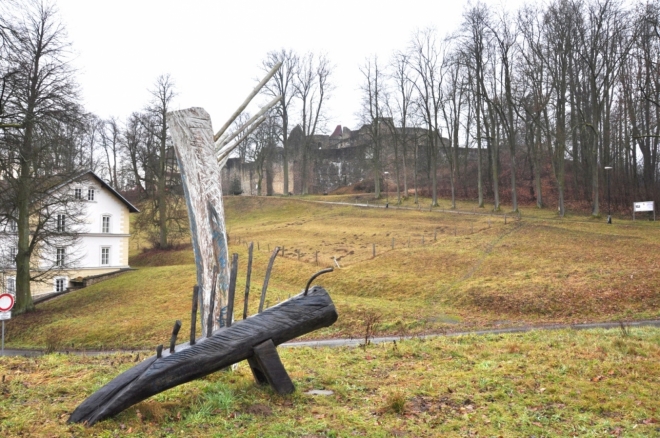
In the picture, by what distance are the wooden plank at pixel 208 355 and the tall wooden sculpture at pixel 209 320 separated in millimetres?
10

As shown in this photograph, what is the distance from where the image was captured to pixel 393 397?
6.07 metres

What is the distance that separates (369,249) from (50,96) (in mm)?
18141

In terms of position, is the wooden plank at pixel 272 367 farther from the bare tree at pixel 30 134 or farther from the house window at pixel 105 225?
the house window at pixel 105 225

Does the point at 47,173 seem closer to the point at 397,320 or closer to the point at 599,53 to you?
the point at 397,320

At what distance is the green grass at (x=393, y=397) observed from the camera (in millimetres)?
5324

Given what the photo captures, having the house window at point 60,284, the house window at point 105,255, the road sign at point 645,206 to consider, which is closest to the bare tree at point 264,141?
the house window at point 105,255

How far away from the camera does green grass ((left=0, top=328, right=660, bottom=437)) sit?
5.32m

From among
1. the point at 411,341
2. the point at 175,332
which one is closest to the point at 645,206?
the point at 411,341

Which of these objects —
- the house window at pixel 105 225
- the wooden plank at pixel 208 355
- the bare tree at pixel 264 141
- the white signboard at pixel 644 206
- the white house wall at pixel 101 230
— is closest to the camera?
the wooden plank at pixel 208 355

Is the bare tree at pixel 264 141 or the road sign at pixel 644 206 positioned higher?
the bare tree at pixel 264 141

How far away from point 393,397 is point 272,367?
165 centimetres

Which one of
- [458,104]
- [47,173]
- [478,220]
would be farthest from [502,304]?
[458,104]

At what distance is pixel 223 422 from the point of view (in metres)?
5.46

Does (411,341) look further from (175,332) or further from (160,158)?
(160,158)
